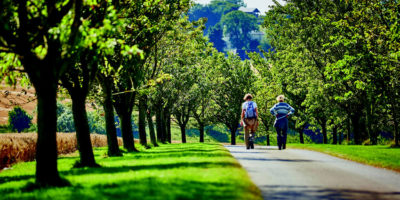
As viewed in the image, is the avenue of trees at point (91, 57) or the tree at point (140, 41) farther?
the tree at point (140, 41)

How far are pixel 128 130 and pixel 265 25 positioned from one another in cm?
3001

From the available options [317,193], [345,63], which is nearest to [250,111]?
[345,63]

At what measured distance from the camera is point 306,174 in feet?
36.7

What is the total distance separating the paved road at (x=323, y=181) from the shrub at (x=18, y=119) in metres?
80.8

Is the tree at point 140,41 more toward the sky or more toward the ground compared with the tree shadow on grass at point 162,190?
more toward the sky

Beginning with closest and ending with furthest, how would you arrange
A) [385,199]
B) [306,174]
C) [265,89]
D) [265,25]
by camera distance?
1. [385,199]
2. [306,174]
3. [265,25]
4. [265,89]

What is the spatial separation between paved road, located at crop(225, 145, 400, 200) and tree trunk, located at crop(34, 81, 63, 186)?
4.85 meters

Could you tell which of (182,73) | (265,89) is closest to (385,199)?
(182,73)

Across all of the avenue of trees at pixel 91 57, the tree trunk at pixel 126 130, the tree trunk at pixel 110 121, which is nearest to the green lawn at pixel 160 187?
the avenue of trees at pixel 91 57

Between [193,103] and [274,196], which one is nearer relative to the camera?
[274,196]

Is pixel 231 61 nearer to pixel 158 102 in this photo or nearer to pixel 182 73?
pixel 182 73

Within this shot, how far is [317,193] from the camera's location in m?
8.34

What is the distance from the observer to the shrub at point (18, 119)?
85188 mm

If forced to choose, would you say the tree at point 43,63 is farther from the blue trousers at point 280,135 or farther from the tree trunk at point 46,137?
the blue trousers at point 280,135
